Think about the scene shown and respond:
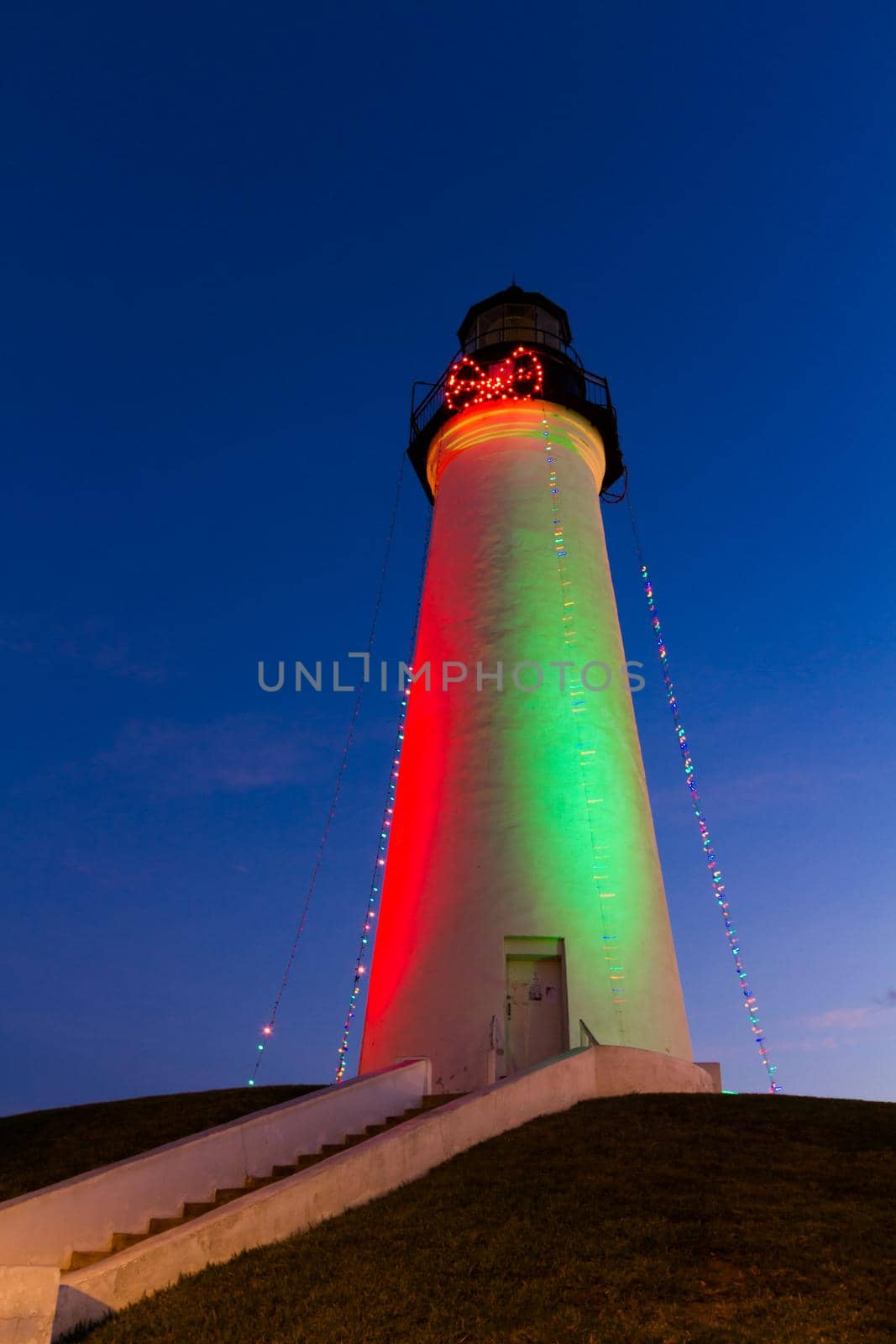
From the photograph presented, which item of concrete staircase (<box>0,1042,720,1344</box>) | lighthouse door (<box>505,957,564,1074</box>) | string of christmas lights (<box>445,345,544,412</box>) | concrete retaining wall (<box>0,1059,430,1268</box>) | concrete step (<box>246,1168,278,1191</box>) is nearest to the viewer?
concrete staircase (<box>0,1042,720,1344</box>)

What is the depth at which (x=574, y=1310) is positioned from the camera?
5.50 m

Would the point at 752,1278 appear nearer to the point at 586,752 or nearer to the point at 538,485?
the point at 586,752

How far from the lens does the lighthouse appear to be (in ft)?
43.7

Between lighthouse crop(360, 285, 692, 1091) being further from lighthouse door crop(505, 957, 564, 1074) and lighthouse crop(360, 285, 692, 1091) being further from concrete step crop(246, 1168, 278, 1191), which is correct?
concrete step crop(246, 1168, 278, 1191)

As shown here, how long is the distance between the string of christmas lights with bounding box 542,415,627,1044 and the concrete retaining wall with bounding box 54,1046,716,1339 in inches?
53.0

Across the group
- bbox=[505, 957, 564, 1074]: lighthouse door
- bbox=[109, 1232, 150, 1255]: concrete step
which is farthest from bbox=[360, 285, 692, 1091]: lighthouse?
bbox=[109, 1232, 150, 1255]: concrete step

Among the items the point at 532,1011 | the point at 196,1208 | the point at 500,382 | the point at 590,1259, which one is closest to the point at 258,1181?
the point at 196,1208

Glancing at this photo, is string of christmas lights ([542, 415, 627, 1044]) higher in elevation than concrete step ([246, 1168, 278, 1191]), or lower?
higher

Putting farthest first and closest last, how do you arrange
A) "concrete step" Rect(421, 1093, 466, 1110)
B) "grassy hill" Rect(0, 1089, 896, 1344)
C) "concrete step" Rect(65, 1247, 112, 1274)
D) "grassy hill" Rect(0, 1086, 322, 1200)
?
"concrete step" Rect(421, 1093, 466, 1110) → "grassy hill" Rect(0, 1086, 322, 1200) → "concrete step" Rect(65, 1247, 112, 1274) → "grassy hill" Rect(0, 1089, 896, 1344)

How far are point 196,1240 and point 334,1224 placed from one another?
1.07 meters

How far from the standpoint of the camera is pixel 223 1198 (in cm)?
833

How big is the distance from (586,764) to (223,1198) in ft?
26.4

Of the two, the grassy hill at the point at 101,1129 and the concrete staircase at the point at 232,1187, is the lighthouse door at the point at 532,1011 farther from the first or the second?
the grassy hill at the point at 101,1129

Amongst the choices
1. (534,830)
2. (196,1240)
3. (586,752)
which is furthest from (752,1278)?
(586,752)
